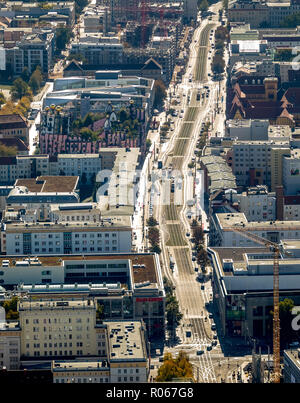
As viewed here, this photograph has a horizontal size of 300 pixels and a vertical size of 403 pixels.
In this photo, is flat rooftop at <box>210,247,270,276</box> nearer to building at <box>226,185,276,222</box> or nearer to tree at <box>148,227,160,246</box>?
tree at <box>148,227,160,246</box>

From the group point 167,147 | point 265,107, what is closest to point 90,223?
point 167,147

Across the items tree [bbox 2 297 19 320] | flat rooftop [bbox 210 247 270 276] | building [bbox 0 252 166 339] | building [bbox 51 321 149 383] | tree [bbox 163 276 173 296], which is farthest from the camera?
tree [bbox 163 276 173 296]

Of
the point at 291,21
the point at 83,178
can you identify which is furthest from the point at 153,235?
the point at 291,21

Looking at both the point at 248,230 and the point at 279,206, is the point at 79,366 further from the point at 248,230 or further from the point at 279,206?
the point at 279,206

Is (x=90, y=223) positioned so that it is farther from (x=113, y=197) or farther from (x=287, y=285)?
(x=287, y=285)

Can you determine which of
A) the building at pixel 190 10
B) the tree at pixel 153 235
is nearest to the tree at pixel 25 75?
the building at pixel 190 10

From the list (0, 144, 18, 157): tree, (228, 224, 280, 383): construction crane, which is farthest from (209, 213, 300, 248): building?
(0, 144, 18, 157): tree

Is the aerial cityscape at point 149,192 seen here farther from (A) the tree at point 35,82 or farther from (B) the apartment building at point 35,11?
(B) the apartment building at point 35,11

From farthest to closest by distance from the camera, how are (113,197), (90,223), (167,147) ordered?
(167,147)
(113,197)
(90,223)
